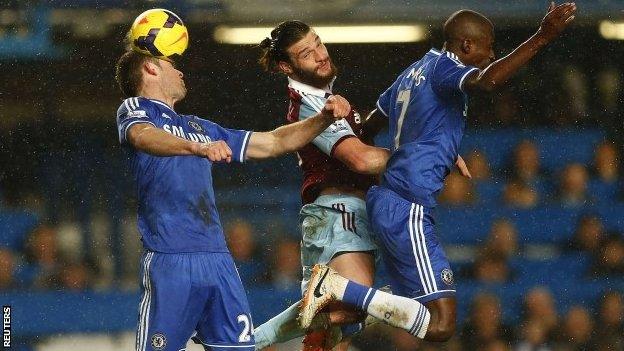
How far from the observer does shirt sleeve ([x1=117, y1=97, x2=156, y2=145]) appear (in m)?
3.76

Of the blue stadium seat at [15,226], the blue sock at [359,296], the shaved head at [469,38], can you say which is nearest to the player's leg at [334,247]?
the blue sock at [359,296]

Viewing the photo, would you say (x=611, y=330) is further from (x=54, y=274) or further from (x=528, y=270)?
(x=54, y=274)

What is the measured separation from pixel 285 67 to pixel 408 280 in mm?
974

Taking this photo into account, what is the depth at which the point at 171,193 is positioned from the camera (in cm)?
379

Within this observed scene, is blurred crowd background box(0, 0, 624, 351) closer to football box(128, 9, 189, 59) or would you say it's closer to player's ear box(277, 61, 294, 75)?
player's ear box(277, 61, 294, 75)

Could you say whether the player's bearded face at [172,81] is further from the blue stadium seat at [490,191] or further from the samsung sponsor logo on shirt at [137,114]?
the blue stadium seat at [490,191]

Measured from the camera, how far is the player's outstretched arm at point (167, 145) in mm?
3268

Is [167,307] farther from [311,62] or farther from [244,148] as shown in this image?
A: [311,62]

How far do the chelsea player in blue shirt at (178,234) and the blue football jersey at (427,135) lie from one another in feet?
1.66

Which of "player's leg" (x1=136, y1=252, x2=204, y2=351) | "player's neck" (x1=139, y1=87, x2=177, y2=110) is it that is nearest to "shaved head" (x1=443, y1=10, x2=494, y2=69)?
"player's neck" (x1=139, y1=87, x2=177, y2=110)

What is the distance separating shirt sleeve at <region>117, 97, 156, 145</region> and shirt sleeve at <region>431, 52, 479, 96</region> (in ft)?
3.47

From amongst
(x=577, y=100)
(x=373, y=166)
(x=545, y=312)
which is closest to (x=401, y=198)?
(x=373, y=166)

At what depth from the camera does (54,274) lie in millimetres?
7004

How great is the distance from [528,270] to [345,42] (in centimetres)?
187
